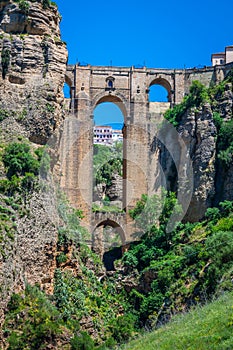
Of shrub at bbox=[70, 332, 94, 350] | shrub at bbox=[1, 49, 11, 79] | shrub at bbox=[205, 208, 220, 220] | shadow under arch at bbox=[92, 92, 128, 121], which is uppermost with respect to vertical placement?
shadow under arch at bbox=[92, 92, 128, 121]

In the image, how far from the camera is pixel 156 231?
5016 centimetres

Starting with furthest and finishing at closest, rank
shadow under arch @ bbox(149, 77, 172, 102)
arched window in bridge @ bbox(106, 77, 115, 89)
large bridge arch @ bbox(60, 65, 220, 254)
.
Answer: shadow under arch @ bbox(149, 77, 172, 102) → arched window in bridge @ bbox(106, 77, 115, 89) → large bridge arch @ bbox(60, 65, 220, 254)

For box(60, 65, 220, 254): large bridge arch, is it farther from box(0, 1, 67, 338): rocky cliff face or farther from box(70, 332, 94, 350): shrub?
box(70, 332, 94, 350): shrub

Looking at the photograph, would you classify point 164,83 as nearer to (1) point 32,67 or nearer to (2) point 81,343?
(1) point 32,67

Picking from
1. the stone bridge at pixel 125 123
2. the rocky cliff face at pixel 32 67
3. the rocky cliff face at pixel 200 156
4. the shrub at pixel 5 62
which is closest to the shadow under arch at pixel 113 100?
the stone bridge at pixel 125 123

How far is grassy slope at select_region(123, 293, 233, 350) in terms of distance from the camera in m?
25.2

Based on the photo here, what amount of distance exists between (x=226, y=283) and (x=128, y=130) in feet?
71.6

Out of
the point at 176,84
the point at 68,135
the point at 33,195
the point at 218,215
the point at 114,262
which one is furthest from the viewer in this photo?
the point at 176,84

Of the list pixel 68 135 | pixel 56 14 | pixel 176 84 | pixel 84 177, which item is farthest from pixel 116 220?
pixel 56 14

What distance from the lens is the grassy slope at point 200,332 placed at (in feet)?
82.5

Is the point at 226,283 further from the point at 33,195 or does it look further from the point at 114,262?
the point at 114,262

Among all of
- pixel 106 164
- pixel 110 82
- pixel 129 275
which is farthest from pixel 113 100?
pixel 129 275

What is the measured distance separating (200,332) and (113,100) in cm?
3289

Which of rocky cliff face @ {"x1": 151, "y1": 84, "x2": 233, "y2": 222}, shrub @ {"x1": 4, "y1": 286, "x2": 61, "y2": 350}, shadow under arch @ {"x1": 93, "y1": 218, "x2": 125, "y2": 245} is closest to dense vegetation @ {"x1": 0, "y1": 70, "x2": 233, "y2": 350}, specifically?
shrub @ {"x1": 4, "y1": 286, "x2": 61, "y2": 350}
